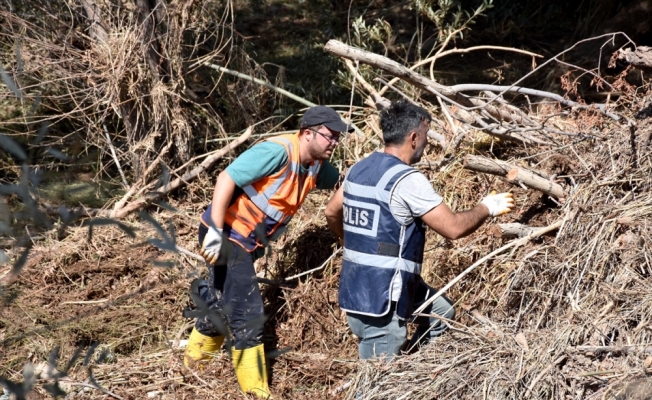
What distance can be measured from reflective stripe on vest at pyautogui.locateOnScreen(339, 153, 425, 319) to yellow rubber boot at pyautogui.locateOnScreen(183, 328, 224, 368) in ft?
3.56

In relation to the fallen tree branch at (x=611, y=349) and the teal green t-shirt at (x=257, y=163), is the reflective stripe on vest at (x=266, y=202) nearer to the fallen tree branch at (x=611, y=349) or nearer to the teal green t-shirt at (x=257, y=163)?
the teal green t-shirt at (x=257, y=163)

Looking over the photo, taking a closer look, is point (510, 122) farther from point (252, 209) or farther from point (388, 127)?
point (252, 209)

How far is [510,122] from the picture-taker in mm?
5535

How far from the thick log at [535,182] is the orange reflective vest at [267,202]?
1.24 meters

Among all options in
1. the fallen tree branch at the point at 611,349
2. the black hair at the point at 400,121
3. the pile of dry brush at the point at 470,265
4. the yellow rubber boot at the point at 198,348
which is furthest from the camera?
the yellow rubber boot at the point at 198,348

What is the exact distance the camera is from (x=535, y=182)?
184 inches

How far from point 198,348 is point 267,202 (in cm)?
101

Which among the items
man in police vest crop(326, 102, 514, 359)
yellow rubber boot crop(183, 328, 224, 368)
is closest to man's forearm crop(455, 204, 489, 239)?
man in police vest crop(326, 102, 514, 359)

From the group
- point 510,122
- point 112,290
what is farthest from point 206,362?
point 510,122

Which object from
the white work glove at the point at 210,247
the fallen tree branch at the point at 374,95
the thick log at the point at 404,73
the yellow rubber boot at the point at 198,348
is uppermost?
the thick log at the point at 404,73

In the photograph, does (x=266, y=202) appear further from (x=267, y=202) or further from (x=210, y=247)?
(x=210, y=247)

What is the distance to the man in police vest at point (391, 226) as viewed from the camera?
4.00 m

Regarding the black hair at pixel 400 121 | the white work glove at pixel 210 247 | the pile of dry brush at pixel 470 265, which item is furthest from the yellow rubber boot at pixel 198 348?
the black hair at pixel 400 121

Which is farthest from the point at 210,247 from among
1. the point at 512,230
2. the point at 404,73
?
the point at 404,73
